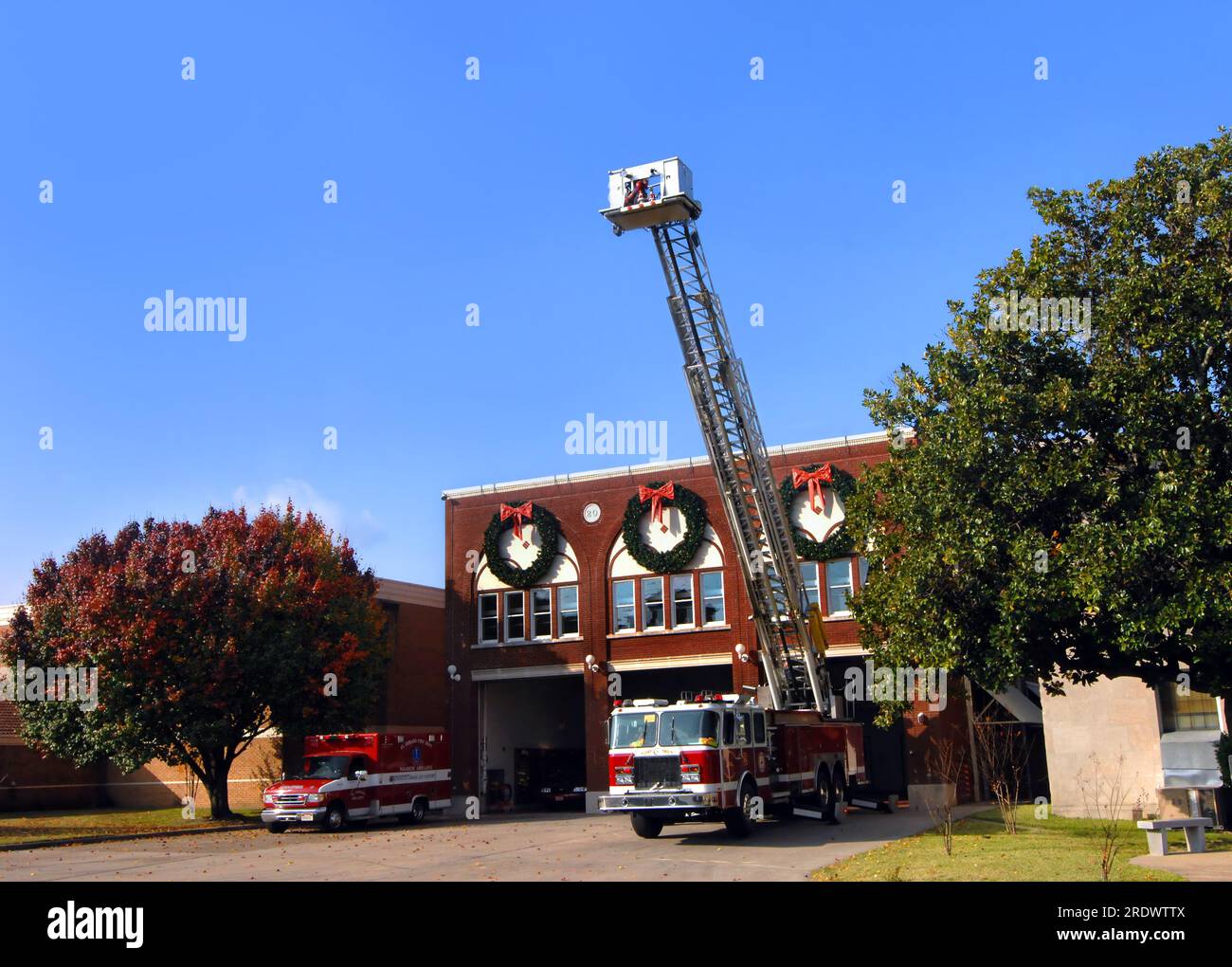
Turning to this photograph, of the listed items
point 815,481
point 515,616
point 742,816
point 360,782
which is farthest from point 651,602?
point 742,816

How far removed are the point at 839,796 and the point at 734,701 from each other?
5.69 m

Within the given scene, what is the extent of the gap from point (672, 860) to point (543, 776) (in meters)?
23.6

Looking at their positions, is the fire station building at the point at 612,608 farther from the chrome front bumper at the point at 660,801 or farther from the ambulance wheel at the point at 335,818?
the chrome front bumper at the point at 660,801

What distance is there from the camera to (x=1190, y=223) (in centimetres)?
1975

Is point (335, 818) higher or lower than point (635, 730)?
lower

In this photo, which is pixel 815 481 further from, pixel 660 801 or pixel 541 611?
pixel 660 801

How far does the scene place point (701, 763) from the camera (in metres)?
22.4

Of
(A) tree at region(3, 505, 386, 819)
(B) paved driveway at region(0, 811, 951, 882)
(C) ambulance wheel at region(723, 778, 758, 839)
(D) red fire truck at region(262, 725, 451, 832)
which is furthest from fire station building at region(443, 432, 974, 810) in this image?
(C) ambulance wheel at region(723, 778, 758, 839)

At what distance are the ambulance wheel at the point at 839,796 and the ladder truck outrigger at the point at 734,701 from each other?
5 centimetres

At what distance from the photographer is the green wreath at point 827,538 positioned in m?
35.3

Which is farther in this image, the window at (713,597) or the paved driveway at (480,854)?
the window at (713,597)

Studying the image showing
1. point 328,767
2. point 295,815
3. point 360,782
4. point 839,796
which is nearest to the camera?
point 839,796

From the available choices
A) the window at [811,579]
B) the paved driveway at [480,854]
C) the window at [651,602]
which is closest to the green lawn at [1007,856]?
the paved driveway at [480,854]
